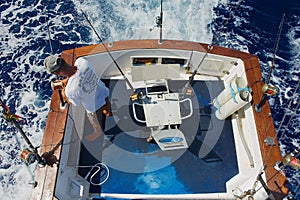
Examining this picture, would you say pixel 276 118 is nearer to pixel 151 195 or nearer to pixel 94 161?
pixel 151 195

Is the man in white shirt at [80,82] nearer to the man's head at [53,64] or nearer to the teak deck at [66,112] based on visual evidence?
the man's head at [53,64]

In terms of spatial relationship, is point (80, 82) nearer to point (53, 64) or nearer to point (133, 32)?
point (53, 64)

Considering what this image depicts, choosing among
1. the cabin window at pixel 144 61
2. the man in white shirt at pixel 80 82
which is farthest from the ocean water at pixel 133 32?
the man in white shirt at pixel 80 82

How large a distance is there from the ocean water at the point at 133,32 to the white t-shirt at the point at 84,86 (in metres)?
3.26

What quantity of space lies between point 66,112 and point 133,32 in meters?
4.43

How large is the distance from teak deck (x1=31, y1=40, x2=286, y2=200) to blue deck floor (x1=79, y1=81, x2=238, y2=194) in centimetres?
74

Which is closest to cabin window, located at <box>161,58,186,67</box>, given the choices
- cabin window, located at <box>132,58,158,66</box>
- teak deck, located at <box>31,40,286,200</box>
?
cabin window, located at <box>132,58,158,66</box>

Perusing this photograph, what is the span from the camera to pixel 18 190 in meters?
6.09

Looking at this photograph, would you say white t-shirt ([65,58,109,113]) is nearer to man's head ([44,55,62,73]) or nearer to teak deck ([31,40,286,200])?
man's head ([44,55,62,73])

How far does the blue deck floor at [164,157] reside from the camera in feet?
15.9

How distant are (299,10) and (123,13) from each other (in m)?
5.14

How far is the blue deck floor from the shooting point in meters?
4.86

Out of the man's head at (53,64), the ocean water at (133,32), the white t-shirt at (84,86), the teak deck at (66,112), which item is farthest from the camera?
the ocean water at (133,32)

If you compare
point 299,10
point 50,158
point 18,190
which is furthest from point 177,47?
point 299,10
